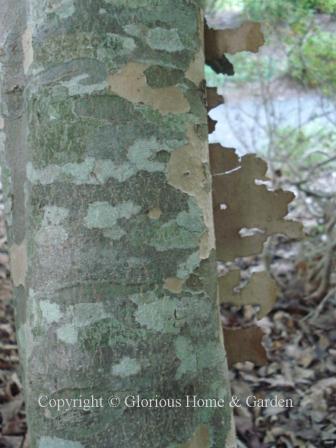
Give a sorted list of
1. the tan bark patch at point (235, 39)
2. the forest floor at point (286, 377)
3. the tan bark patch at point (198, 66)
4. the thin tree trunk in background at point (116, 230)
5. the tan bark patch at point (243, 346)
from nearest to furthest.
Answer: the thin tree trunk in background at point (116, 230)
the tan bark patch at point (198, 66)
the tan bark patch at point (235, 39)
the tan bark patch at point (243, 346)
the forest floor at point (286, 377)

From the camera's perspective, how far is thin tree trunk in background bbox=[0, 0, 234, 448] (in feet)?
3.44

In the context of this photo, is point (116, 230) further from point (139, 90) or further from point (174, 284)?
point (139, 90)

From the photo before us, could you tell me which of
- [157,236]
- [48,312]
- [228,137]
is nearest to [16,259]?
[48,312]

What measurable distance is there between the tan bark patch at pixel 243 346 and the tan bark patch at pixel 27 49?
27.5 inches

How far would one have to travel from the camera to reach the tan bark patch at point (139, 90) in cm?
108

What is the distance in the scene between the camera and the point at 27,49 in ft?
3.82

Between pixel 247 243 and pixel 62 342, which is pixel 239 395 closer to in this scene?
pixel 247 243

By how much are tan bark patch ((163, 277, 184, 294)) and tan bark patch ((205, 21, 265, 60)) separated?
52cm

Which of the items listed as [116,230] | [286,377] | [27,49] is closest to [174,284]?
[116,230]

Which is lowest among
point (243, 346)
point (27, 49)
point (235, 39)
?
point (243, 346)

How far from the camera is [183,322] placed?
1.09 metres

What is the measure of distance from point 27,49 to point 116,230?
0.38m

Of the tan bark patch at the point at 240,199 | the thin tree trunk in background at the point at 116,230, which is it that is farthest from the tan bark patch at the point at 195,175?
the tan bark patch at the point at 240,199

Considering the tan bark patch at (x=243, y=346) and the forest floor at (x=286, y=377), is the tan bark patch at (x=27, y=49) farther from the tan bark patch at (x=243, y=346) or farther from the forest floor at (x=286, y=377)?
the forest floor at (x=286, y=377)
